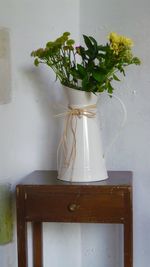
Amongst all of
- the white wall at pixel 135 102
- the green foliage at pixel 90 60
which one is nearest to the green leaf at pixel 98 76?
the green foliage at pixel 90 60

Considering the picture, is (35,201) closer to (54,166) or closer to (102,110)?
(54,166)

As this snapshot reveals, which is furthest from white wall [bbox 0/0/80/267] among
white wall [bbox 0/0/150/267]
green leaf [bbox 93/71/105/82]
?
green leaf [bbox 93/71/105/82]

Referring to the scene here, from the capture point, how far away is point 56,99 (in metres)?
1.46

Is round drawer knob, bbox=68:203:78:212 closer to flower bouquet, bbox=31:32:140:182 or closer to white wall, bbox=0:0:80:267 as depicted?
flower bouquet, bbox=31:32:140:182

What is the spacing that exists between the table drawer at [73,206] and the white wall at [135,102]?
0.30 meters

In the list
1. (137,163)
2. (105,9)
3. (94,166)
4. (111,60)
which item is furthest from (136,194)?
(105,9)

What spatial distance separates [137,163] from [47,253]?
0.49 meters

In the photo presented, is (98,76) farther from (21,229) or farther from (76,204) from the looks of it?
(21,229)

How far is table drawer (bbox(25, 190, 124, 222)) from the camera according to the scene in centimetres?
116

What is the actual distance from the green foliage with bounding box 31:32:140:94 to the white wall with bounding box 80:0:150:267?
0.21 m

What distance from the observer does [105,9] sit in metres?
1.43

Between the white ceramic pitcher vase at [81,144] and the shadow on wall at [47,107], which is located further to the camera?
the shadow on wall at [47,107]

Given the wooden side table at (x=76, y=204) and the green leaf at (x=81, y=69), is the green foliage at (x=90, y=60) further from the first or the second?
the wooden side table at (x=76, y=204)

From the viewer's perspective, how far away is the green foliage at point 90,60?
116 cm
